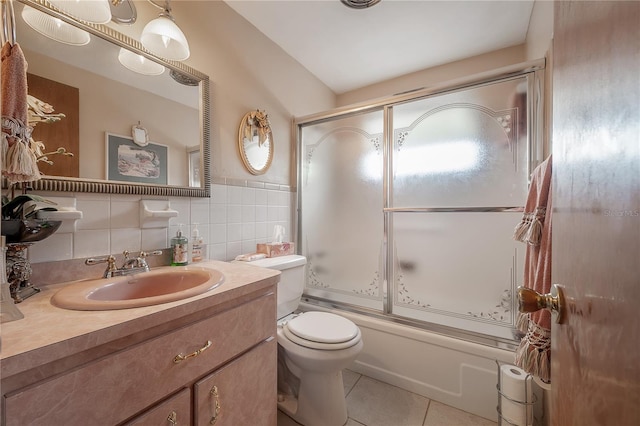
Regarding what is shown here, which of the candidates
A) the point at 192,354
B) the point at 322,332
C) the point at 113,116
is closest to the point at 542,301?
the point at 192,354

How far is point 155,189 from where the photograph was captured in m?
1.18

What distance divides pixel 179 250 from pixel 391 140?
1424mm

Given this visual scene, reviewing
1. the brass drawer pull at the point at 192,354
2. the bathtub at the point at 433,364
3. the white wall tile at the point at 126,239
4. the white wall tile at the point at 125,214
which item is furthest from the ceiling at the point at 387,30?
the bathtub at the point at 433,364

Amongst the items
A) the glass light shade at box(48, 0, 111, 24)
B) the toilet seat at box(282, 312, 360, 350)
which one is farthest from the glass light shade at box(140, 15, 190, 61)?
the toilet seat at box(282, 312, 360, 350)

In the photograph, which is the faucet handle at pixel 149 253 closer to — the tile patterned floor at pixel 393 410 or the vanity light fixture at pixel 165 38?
the vanity light fixture at pixel 165 38

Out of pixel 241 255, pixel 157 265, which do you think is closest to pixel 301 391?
pixel 241 255

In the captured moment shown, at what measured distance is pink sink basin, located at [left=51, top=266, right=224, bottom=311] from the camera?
0.68 m

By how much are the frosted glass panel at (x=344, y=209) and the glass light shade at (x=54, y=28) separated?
53.9 inches

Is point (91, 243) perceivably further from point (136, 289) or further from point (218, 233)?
point (218, 233)

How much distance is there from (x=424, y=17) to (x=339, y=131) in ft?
Result: 2.85

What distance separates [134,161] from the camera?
1128 millimetres

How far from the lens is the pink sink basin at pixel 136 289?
2.25 feet

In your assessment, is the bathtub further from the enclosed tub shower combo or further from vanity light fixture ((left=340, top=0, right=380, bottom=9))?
vanity light fixture ((left=340, top=0, right=380, bottom=9))

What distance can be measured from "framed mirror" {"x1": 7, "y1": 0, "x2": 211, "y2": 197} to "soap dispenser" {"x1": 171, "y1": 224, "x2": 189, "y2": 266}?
0.76 ft
